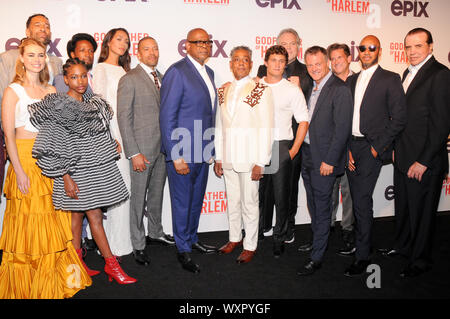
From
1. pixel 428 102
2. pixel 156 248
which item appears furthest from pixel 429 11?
pixel 156 248

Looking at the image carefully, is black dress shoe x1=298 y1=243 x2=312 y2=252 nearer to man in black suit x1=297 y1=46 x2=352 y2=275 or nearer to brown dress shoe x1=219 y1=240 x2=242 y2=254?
man in black suit x1=297 y1=46 x2=352 y2=275

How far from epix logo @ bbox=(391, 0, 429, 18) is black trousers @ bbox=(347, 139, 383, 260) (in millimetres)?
2688

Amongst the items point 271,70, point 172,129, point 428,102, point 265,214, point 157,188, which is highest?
point 271,70

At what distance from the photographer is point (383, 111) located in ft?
10.2

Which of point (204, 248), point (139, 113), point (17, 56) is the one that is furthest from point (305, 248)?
point (17, 56)

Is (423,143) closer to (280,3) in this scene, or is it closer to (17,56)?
(280,3)

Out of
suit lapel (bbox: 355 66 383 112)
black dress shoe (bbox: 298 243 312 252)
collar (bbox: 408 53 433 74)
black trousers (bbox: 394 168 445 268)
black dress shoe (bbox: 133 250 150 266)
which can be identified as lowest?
black dress shoe (bbox: 298 243 312 252)

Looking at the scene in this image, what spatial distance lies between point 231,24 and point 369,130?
2182 mm

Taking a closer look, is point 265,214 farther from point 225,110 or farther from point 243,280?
point 225,110

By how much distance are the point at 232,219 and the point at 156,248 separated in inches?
37.8

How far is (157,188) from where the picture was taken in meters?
3.74

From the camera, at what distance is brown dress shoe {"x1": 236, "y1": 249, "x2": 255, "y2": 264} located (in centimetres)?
346

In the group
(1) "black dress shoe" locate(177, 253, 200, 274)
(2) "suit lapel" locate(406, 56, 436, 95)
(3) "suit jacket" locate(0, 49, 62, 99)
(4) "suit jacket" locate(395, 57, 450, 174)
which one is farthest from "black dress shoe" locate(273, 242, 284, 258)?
(3) "suit jacket" locate(0, 49, 62, 99)
